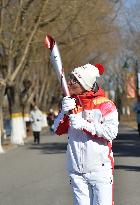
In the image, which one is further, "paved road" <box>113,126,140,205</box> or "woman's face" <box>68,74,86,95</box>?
"paved road" <box>113,126,140,205</box>

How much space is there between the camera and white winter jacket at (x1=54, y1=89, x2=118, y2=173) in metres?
5.95

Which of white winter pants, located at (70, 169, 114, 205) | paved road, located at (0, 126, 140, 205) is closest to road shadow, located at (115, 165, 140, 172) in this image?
paved road, located at (0, 126, 140, 205)

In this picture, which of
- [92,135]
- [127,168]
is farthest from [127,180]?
[92,135]

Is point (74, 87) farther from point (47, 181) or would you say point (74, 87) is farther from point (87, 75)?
point (47, 181)

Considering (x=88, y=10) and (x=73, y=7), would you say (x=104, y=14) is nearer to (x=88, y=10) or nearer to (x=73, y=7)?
(x=88, y=10)

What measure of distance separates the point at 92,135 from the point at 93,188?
0.46 meters

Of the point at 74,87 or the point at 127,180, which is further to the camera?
the point at 127,180

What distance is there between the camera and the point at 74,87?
242 inches

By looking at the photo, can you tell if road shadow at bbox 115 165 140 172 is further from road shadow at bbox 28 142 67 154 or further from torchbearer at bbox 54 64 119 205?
torchbearer at bbox 54 64 119 205

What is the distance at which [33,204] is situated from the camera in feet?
35.7

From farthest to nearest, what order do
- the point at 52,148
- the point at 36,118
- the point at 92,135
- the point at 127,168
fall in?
1. the point at 36,118
2. the point at 52,148
3. the point at 127,168
4. the point at 92,135

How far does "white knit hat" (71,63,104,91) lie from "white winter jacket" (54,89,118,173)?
81 mm

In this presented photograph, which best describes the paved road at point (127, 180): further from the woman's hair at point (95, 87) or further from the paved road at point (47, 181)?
the woman's hair at point (95, 87)

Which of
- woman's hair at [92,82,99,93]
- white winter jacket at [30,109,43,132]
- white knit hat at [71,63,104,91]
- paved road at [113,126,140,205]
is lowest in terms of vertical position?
paved road at [113,126,140,205]
